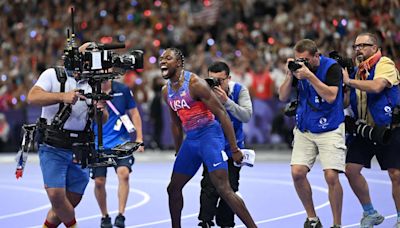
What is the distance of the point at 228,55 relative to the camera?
2542 centimetres

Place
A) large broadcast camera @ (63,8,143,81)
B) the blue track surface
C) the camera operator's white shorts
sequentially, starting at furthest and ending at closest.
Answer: the blue track surface
the camera operator's white shorts
large broadcast camera @ (63,8,143,81)

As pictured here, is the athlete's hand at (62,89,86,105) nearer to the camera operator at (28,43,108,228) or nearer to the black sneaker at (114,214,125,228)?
the camera operator at (28,43,108,228)

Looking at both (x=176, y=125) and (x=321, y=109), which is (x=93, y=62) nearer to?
(x=176, y=125)

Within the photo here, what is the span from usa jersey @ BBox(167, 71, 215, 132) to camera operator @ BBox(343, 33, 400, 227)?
76.9 inches

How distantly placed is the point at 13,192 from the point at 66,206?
742 centimetres

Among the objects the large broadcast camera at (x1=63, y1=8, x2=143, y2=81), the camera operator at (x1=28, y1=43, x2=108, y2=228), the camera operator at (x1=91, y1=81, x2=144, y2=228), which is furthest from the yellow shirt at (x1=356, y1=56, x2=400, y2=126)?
the camera operator at (x1=28, y1=43, x2=108, y2=228)

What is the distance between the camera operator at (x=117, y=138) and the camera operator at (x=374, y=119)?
2906mm

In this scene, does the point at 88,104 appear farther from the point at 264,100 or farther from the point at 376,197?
the point at 264,100

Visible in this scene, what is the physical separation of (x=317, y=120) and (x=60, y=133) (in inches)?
116

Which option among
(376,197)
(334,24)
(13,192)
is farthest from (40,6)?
(376,197)

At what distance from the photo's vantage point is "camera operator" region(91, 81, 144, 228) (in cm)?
1245

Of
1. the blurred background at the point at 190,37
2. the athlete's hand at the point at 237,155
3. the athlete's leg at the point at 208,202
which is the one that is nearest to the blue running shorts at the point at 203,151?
the athlete's hand at the point at 237,155

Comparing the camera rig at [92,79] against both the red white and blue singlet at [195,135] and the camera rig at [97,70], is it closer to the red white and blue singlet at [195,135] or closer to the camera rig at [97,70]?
the camera rig at [97,70]

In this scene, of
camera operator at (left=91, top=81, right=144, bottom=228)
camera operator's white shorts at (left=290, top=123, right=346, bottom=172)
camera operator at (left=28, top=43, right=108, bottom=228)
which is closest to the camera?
camera operator at (left=28, top=43, right=108, bottom=228)
